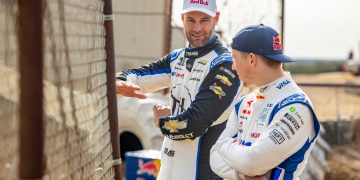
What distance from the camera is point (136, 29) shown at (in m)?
9.75

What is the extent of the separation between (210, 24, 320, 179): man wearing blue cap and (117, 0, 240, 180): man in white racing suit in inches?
24.1

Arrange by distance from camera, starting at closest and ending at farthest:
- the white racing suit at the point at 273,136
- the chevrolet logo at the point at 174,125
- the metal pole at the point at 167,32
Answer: the white racing suit at the point at 273,136 → the chevrolet logo at the point at 174,125 → the metal pole at the point at 167,32

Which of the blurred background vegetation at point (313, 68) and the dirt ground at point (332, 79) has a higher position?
the dirt ground at point (332, 79)

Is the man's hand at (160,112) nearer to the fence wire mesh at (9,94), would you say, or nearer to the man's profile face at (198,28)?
the man's profile face at (198,28)

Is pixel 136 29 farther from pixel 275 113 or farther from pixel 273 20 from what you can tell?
pixel 275 113

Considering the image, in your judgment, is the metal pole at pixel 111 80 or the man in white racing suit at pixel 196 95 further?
the man in white racing suit at pixel 196 95

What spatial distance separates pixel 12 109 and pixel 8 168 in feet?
0.65

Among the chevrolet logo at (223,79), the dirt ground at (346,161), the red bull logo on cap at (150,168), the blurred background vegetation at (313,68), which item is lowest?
the blurred background vegetation at (313,68)

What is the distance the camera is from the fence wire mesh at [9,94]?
6.42ft

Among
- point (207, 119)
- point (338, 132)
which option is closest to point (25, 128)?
point (207, 119)

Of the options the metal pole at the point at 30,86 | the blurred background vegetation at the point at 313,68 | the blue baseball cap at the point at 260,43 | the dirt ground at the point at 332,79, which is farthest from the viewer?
the blurred background vegetation at the point at 313,68

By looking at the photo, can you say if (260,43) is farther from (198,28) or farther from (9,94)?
(9,94)

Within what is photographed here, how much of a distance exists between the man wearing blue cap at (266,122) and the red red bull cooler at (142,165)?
274cm

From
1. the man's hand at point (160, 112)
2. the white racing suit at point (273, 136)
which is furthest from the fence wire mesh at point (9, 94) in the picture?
the man's hand at point (160, 112)
